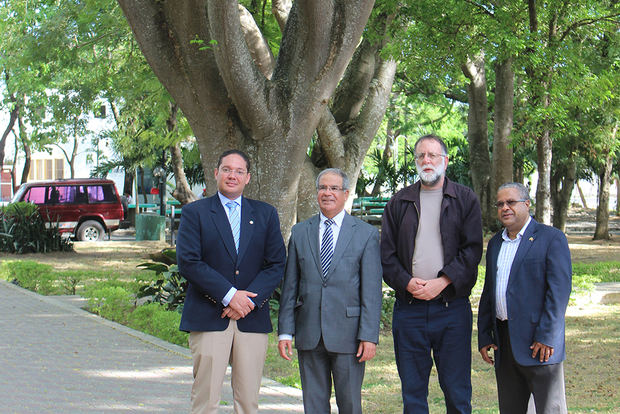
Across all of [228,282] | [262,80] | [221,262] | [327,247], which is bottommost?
[228,282]

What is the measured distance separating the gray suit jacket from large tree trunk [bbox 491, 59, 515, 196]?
15.7 metres

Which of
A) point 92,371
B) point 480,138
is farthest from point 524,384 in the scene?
point 480,138

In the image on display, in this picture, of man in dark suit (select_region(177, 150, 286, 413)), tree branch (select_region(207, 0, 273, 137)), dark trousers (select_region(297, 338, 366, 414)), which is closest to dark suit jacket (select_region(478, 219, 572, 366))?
dark trousers (select_region(297, 338, 366, 414))

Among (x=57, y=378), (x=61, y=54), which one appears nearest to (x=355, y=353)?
(x=57, y=378)

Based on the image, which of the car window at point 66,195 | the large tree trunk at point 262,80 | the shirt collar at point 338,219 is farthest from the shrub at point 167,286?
the car window at point 66,195

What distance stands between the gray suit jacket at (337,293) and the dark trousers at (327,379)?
0.08 m

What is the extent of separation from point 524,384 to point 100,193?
2120cm

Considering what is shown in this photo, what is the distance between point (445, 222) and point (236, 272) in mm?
1348

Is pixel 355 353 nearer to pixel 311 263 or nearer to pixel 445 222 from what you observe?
pixel 311 263

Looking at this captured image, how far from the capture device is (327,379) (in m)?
4.62

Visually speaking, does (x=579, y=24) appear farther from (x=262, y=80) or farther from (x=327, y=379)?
(x=327, y=379)

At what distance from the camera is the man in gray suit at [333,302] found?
4.49m

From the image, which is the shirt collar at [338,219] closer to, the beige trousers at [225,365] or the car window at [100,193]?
the beige trousers at [225,365]

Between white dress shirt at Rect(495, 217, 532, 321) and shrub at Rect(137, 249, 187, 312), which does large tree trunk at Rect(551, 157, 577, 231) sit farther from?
white dress shirt at Rect(495, 217, 532, 321)
